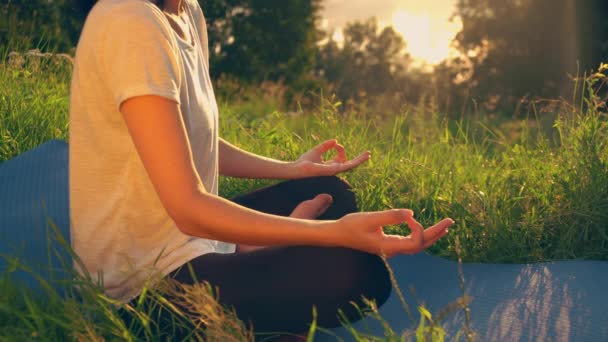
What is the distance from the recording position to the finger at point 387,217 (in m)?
1.70

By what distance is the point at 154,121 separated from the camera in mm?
1711

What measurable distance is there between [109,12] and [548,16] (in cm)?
1698

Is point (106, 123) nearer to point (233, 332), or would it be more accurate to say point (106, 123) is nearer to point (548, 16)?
point (233, 332)

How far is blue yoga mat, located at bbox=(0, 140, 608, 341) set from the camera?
2.29 meters

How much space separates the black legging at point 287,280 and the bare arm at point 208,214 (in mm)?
86

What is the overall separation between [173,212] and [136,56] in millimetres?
380

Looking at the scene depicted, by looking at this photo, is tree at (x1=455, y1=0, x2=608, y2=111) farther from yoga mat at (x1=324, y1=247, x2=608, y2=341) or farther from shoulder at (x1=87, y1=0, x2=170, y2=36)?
shoulder at (x1=87, y1=0, x2=170, y2=36)

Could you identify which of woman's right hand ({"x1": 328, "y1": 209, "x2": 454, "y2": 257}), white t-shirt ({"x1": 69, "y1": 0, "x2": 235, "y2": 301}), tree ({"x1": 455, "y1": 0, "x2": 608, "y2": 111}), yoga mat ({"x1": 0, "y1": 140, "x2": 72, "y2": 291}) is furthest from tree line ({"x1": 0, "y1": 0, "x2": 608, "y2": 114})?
woman's right hand ({"x1": 328, "y1": 209, "x2": 454, "y2": 257})

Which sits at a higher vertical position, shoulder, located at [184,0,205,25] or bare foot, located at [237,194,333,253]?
shoulder, located at [184,0,205,25]

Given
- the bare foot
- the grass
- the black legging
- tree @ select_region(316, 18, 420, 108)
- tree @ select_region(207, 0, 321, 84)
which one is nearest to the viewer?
the black legging

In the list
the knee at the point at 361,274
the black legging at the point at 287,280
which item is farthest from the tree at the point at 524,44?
the black legging at the point at 287,280

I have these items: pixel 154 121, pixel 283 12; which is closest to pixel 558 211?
pixel 154 121

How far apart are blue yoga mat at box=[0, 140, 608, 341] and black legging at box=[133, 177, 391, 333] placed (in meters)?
0.22

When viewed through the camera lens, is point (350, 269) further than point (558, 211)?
No
